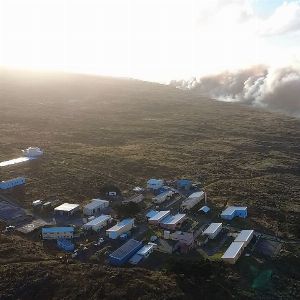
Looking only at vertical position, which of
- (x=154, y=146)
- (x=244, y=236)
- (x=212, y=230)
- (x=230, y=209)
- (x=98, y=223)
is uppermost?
(x=244, y=236)

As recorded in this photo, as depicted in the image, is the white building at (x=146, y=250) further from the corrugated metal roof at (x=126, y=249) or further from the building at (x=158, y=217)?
the building at (x=158, y=217)

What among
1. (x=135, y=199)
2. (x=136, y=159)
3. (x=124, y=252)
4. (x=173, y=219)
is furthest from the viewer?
(x=136, y=159)

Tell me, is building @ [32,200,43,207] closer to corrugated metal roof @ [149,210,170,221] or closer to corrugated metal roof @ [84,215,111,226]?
corrugated metal roof @ [84,215,111,226]

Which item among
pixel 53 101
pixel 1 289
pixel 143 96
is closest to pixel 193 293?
pixel 1 289

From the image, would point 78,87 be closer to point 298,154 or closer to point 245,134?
point 245,134

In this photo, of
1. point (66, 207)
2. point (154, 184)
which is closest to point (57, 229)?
point (66, 207)

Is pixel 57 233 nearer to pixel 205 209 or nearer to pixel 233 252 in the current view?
pixel 233 252

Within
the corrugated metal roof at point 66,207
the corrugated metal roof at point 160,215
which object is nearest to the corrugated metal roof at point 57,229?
the corrugated metal roof at point 66,207
